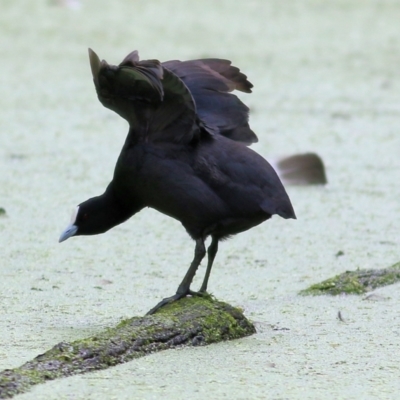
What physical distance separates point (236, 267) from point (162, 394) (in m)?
1.30

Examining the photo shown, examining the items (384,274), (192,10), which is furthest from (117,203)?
(192,10)

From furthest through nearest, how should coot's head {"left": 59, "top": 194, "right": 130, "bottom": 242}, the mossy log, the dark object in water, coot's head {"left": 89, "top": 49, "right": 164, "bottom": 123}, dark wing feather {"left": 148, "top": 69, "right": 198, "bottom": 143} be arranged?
the dark object in water < coot's head {"left": 59, "top": 194, "right": 130, "bottom": 242} < dark wing feather {"left": 148, "top": 69, "right": 198, "bottom": 143} < coot's head {"left": 89, "top": 49, "right": 164, "bottom": 123} < the mossy log

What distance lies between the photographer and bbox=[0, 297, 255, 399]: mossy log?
203 centimetres

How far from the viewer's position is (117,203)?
9.40 ft

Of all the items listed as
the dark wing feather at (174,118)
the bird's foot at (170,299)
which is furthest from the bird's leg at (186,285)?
the dark wing feather at (174,118)

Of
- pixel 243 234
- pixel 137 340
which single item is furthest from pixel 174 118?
pixel 243 234

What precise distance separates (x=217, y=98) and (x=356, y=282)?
2.06 feet

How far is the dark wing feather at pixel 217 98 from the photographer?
2896 mm

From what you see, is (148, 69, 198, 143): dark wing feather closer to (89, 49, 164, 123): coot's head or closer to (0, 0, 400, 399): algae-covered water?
(89, 49, 164, 123): coot's head

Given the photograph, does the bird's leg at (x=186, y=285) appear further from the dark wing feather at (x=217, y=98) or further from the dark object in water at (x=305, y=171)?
the dark object in water at (x=305, y=171)

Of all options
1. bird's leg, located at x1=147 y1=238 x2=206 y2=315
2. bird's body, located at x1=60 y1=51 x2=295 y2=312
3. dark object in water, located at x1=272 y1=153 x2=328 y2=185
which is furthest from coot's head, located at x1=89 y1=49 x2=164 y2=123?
dark object in water, located at x1=272 y1=153 x2=328 y2=185

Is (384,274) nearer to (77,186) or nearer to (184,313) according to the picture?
(184,313)

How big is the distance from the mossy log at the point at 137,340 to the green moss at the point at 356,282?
48 centimetres

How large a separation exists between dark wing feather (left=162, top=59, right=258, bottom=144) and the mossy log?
0.55m
